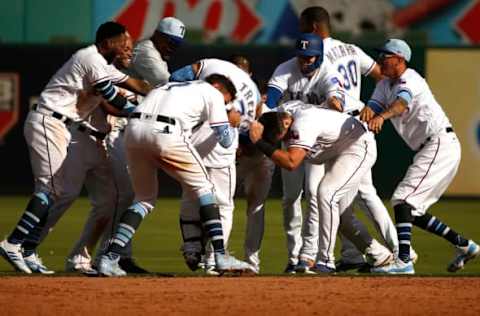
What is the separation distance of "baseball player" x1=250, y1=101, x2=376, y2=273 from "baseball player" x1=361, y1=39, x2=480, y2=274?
34 centimetres

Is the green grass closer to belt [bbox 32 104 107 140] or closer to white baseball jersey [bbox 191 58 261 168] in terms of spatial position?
white baseball jersey [bbox 191 58 261 168]

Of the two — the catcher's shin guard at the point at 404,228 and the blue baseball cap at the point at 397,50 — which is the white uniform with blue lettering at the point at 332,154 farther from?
the blue baseball cap at the point at 397,50

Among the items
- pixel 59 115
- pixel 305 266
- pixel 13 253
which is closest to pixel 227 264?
pixel 305 266

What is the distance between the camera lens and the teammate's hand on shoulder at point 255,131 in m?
11.5

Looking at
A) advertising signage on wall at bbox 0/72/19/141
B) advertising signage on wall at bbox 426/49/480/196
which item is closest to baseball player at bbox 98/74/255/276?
advertising signage on wall at bbox 0/72/19/141

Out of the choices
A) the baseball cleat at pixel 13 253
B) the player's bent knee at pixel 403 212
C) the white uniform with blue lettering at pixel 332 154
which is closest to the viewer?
the baseball cleat at pixel 13 253

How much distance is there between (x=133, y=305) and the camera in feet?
32.5

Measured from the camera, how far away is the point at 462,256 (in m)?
12.3

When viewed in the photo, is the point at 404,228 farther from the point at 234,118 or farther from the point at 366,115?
the point at 234,118

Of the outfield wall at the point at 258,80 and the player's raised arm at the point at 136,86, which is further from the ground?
the player's raised arm at the point at 136,86

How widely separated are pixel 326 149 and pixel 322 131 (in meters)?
0.35

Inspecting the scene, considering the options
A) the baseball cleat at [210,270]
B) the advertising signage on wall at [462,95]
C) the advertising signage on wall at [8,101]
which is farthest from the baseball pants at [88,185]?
the advertising signage on wall at [462,95]

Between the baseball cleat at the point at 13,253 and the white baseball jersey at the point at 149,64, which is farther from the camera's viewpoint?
the white baseball jersey at the point at 149,64

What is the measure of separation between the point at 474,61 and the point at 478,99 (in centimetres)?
53
